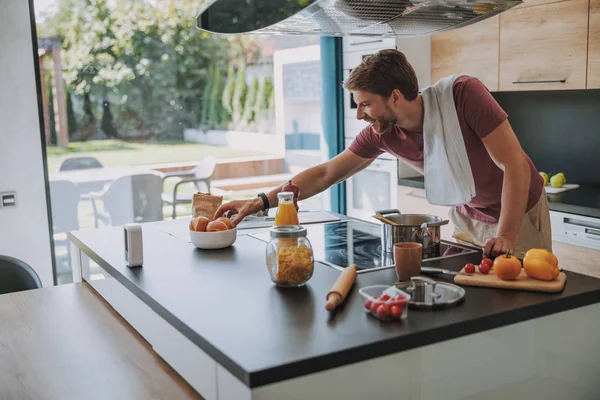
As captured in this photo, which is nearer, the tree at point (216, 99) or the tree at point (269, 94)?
the tree at point (216, 99)

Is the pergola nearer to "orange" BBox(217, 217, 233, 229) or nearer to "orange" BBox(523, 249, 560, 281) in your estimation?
"orange" BBox(217, 217, 233, 229)

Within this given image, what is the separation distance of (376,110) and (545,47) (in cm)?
153

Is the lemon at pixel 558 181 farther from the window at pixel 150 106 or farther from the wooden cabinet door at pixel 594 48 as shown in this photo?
the window at pixel 150 106

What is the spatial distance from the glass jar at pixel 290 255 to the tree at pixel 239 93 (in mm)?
2953

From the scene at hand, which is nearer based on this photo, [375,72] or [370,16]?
[370,16]

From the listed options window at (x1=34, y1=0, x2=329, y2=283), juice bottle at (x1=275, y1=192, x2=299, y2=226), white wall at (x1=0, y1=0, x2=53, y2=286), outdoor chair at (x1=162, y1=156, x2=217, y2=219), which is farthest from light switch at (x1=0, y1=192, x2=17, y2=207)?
juice bottle at (x1=275, y1=192, x2=299, y2=226)

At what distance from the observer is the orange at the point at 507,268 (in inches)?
70.6

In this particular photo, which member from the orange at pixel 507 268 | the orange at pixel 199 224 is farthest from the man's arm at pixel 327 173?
the orange at pixel 507 268

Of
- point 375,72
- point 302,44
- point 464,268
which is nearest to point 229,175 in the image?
point 302,44

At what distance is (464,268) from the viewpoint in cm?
191

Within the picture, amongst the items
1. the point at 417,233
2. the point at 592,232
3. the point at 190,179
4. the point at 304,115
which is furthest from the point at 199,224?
the point at 304,115

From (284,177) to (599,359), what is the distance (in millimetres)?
3358

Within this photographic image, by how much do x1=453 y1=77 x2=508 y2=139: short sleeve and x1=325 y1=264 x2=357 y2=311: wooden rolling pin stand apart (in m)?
0.76

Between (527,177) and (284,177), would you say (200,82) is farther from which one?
(527,177)
